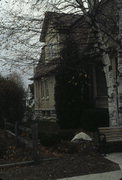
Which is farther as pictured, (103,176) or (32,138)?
(32,138)

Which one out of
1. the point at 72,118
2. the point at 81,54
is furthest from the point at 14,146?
the point at 72,118

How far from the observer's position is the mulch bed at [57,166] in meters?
9.37

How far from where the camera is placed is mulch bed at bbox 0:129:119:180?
9.37m

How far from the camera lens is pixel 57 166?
10109 mm

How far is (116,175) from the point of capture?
9.16m

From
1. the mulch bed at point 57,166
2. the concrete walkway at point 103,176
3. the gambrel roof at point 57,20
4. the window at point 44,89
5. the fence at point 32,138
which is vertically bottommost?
the concrete walkway at point 103,176

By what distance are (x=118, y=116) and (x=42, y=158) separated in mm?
3762

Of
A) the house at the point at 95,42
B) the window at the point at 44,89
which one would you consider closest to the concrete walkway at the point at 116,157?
the house at the point at 95,42

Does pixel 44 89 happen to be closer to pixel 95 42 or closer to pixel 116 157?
pixel 95 42

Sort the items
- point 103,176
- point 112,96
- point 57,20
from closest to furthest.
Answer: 1. point 103,176
2. point 112,96
3. point 57,20

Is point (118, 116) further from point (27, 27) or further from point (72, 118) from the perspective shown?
point (72, 118)

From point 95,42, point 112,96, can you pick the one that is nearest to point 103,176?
point 112,96

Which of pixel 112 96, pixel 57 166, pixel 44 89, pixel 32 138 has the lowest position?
pixel 57 166

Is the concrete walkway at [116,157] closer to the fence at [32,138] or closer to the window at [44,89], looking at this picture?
the fence at [32,138]
